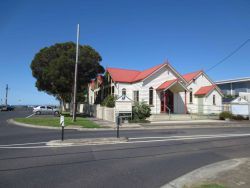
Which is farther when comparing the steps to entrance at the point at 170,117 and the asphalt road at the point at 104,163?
the steps to entrance at the point at 170,117

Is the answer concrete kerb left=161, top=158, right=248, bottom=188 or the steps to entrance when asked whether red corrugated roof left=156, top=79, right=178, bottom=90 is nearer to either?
the steps to entrance

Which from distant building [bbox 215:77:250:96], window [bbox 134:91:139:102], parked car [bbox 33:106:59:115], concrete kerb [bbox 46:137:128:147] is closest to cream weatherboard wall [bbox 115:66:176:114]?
window [bbox 134:91:139:102]

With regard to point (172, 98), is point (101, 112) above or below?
below

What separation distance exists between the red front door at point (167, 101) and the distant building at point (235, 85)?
3548 centimetres

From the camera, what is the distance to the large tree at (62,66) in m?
31.1

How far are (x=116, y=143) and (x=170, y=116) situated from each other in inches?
662

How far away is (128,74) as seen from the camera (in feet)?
114

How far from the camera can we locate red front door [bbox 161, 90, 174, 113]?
3105cm

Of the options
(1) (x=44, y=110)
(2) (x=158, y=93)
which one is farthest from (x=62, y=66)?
(1) (x=44, y=110)

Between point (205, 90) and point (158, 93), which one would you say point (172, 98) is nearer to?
point (158, 93)

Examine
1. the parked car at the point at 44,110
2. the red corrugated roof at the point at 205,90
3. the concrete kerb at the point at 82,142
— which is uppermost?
the red corrugated roof at the point at 205,90

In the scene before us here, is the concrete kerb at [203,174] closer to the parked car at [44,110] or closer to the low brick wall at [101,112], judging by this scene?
the low brick wall at [101,112]

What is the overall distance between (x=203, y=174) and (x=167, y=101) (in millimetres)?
25540

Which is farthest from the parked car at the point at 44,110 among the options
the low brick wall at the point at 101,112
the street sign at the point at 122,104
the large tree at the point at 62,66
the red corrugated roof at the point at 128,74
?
the street sign at the point at 122,104
